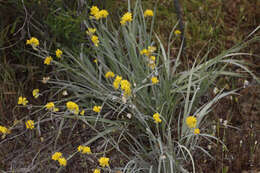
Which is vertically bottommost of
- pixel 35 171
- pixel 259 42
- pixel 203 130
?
pixel 35 171

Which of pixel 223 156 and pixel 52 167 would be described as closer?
pixel 223 156

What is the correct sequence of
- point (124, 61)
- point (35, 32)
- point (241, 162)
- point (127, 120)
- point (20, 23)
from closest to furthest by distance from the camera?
point (241, 162) < point (127, 120) < point (124, 61) < point (35, 32) < point (20, 23)

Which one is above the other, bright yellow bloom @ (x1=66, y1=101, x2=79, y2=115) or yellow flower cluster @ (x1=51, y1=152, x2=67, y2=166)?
bright yellow bloom @ (x1=66, y1=101, x2=79, y2=115)

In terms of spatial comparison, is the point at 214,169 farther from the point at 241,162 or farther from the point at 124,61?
the point at 124,61

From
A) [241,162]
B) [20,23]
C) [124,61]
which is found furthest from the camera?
[20,23]

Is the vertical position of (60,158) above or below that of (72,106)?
below

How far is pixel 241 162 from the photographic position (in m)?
1.83

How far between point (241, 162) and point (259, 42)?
44.5 inches

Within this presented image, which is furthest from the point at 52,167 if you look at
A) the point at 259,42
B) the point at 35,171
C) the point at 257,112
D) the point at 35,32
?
the point at 259,42

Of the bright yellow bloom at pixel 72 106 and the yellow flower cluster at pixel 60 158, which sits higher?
the bright yellow bloom at pixel 72 106

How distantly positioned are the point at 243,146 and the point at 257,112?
13.4 inches

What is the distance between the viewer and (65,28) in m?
2.13

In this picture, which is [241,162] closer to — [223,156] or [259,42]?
[223,156]

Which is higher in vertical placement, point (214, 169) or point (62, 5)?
point (62, 5)
